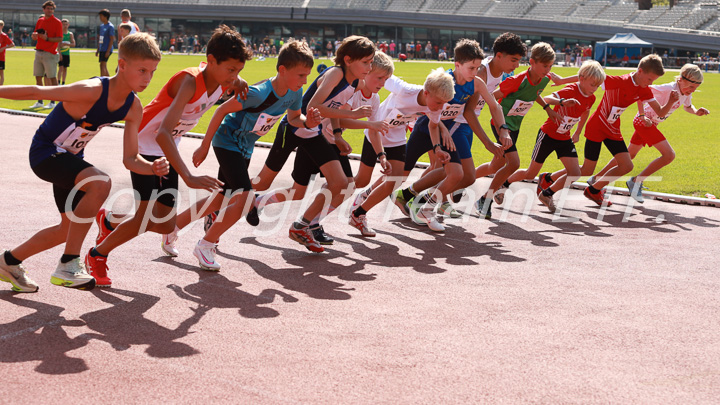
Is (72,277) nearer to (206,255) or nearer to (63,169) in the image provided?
(63,169)

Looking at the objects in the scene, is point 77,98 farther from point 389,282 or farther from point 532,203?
point 532,203

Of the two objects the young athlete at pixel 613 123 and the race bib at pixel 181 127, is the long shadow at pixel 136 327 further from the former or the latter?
the young athlete at pixel 613 123

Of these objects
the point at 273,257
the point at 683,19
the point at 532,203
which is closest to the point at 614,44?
the point at 683,19

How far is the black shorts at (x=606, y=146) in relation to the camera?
388 inches

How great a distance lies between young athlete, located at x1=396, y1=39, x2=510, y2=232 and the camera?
806 cm

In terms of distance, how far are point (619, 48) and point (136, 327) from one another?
6744 cm

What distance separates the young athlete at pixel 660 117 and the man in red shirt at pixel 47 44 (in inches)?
546

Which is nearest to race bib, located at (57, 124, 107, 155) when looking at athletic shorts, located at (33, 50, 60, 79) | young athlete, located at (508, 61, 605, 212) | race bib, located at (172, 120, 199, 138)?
race bib, located at (172, 120, 199, 138)

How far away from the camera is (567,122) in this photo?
31.0 ft

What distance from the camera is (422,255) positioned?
286 inches

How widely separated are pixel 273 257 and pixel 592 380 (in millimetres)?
3448

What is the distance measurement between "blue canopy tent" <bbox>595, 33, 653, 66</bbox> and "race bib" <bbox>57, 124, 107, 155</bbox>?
6506 centimetres

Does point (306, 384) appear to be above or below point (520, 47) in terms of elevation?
below

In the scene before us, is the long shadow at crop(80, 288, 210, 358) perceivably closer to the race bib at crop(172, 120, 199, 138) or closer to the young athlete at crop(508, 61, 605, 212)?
the race bib at crop(172, 120, 199, 138)
